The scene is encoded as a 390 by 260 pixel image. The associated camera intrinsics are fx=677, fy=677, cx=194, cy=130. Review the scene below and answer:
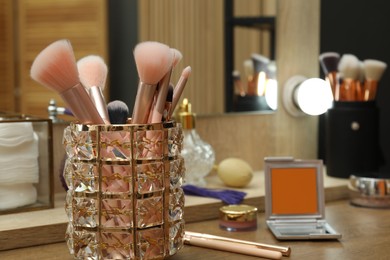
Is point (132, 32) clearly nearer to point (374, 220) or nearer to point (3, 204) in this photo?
point (3, 204)

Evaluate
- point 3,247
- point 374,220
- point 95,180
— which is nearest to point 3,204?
point 3,247

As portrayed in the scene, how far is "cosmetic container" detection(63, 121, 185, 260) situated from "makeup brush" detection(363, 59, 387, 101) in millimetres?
587

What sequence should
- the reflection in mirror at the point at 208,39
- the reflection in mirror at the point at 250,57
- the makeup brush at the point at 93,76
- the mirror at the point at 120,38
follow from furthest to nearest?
the reflection in mirror at the point at 250,57 < the reflection in mirror at the point at 208,39 < the mirror at the point at 120,38 < the makeup brush at the point at 93,76

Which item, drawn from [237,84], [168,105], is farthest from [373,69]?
[168,105]

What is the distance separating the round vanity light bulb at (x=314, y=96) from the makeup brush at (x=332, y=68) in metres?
0.03

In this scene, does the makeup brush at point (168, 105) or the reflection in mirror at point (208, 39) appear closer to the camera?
the makeup brush at point (168, 105)

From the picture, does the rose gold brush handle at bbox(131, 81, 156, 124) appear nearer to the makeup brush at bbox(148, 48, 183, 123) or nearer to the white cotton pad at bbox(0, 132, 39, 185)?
the makeup brush at bbox(148, 48, 183, 123)

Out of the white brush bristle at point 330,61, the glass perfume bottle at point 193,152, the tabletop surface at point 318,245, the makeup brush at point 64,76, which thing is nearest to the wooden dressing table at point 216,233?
the tabletop surface at point 318,245

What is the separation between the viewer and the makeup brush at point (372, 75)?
122 cm

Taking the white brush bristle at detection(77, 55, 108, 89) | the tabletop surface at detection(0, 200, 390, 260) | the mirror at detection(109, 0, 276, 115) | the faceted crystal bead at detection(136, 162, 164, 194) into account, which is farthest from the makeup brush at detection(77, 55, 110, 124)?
the mirror at detection(109, 0, 276, 115)

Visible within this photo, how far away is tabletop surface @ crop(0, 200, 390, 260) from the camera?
2.73ft

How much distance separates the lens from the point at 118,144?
28.7 inches

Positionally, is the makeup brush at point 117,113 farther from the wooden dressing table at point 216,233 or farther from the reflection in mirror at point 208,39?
the reflection in mirror at point 208,39

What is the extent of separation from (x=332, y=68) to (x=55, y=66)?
0.73 metres
